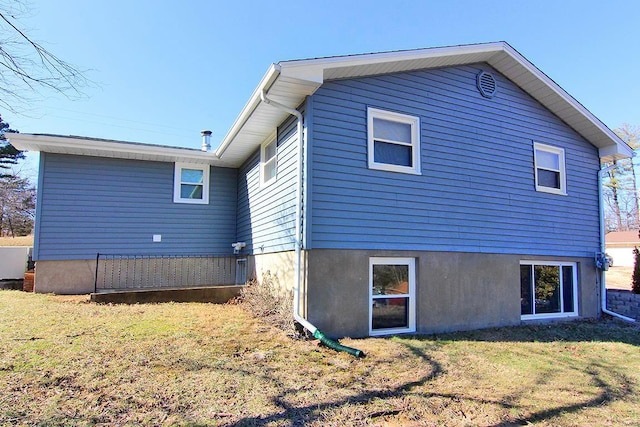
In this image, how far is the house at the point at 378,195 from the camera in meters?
6.33

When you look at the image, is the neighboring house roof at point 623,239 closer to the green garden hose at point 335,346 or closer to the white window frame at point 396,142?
the white window frame at point 396,142

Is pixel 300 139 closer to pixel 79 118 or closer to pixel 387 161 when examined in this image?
pixel 387 161

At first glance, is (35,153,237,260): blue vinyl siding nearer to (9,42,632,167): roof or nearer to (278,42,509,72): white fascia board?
(9,42,632,167): roof

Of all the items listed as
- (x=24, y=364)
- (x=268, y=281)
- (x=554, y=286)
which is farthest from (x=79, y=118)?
(x=554, y=286)

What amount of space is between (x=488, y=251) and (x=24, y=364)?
7.49 m

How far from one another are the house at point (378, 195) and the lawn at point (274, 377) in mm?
1136

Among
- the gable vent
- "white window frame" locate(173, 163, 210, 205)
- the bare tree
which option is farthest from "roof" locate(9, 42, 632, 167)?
the bare tree

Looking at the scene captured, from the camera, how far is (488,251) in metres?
7.82

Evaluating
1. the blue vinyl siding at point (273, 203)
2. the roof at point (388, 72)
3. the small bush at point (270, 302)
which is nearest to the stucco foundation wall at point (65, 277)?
the blue vinyl siding at point (273, 203)

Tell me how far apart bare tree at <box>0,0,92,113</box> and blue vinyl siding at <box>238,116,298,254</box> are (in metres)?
3.25

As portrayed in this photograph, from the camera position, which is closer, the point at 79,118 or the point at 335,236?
the point at 335,236

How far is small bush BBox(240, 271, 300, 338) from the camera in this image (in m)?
6.19

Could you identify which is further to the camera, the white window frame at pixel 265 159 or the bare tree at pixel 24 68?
the white window frame at pixel 265 159

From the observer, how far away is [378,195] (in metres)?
6.74
